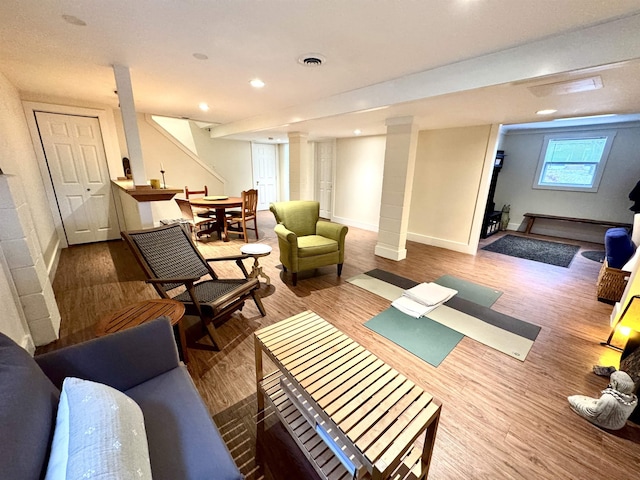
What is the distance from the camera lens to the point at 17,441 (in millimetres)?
633

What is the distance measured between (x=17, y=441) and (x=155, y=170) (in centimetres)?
575

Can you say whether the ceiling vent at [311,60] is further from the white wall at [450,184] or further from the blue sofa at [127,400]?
the white wall at [450,184]

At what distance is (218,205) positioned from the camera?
4363mm

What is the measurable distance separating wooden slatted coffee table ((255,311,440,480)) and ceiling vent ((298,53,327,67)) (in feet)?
7.16

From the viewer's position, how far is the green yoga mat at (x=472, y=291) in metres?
2.80

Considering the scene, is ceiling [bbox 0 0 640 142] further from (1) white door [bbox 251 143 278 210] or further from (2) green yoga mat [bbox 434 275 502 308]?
(1) white door [bbox 251 143 278 210]

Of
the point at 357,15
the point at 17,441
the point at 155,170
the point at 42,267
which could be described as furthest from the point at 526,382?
the point at 155,170

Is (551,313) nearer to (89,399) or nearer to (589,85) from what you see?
(589,85)

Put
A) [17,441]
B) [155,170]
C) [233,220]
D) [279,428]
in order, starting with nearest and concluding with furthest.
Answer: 1. [17,441]
2. [279,428]
3. [233,220]
4. [155,170]

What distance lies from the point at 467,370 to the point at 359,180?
14.9 ft

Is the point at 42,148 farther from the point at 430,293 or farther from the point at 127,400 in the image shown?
the point at 430,293

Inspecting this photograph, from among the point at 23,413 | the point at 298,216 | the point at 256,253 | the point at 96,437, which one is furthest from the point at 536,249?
the point at 23,413

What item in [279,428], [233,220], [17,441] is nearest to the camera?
[17,441]

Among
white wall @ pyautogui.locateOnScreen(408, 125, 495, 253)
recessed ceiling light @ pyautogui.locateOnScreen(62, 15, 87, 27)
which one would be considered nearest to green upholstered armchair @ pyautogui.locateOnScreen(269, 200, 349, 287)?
recessed ceiling light @ pyautogui.locateOnScreen(62, 15, 87, 27)
